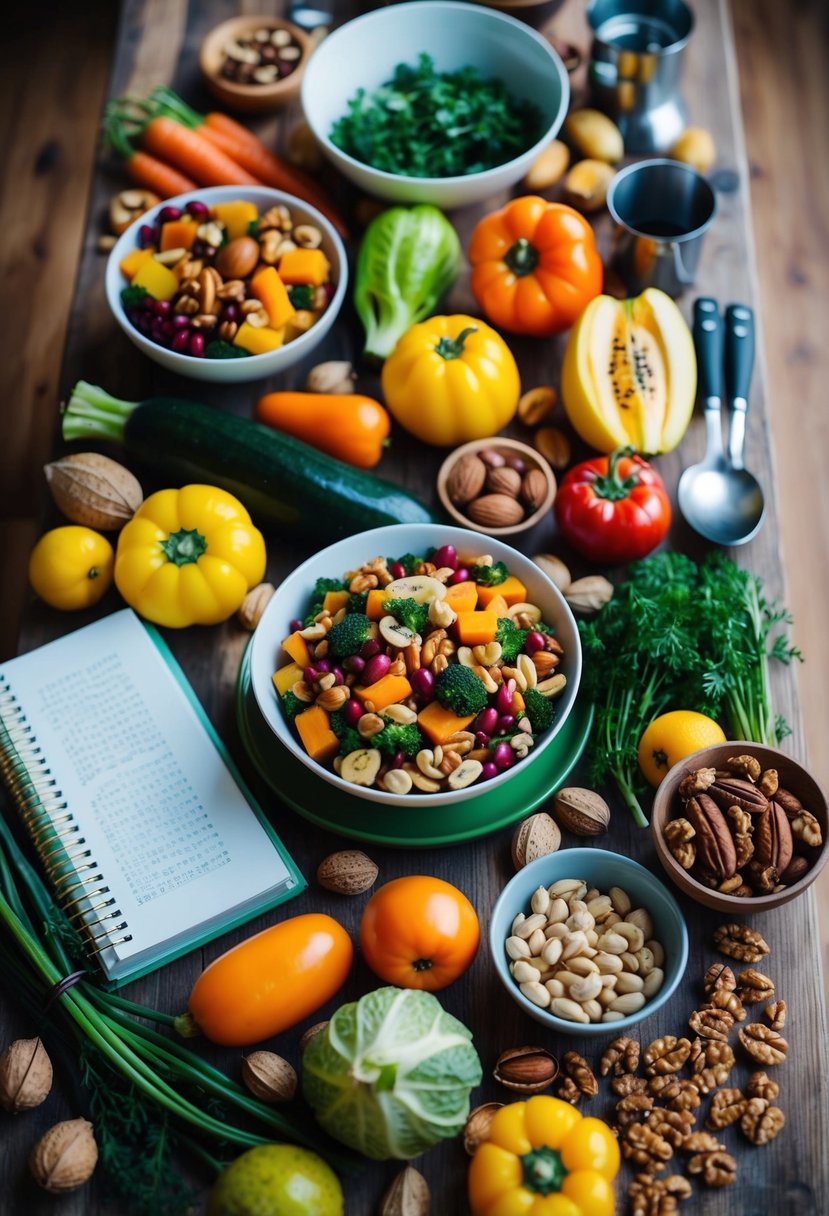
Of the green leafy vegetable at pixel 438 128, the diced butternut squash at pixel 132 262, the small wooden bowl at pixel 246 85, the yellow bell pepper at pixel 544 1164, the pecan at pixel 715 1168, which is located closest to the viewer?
the yellow bell pepper at pixel 544 1164

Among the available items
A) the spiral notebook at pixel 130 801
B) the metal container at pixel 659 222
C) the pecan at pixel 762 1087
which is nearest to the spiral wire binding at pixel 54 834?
the spiral notebook at pixel 130 801

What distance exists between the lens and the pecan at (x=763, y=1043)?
1394 mm

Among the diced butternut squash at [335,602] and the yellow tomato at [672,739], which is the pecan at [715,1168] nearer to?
the yellow tomato at [672,739]

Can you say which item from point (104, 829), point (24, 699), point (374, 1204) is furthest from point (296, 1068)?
point (24, 699)

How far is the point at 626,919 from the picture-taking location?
144cm

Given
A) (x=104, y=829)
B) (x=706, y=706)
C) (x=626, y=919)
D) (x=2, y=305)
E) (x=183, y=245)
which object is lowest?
(x=2, y=305)

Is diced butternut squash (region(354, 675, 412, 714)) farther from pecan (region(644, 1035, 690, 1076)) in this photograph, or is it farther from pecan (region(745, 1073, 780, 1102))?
pecan (region(745, 1073, 780, 1102))

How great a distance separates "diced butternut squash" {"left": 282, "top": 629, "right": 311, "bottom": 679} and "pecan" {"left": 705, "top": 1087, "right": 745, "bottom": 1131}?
2.60 feet

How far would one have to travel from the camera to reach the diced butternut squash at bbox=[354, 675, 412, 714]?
1484 millimetres

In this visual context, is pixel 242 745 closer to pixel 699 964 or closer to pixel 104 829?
pixel 104 829

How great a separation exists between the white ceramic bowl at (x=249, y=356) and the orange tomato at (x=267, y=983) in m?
0.92

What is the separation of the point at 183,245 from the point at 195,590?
25.4 inches

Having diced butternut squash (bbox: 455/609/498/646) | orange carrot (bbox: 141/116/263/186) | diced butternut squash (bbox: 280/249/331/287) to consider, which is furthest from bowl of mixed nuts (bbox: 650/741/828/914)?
orange carrot (bbox: 141/116/263/186)

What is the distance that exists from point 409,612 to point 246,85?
1253 mm
